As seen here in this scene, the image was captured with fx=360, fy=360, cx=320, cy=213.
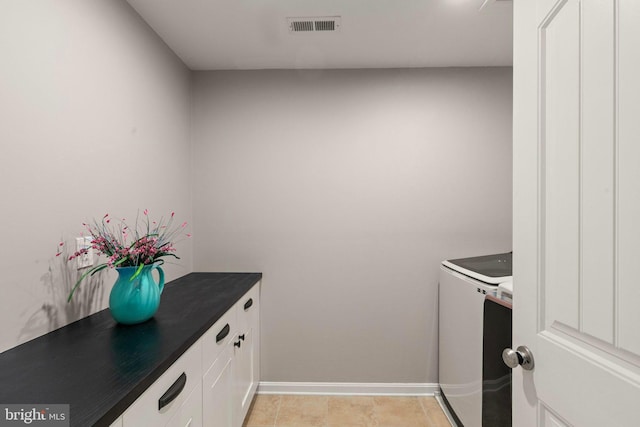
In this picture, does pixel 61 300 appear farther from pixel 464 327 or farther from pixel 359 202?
pixel 464 327

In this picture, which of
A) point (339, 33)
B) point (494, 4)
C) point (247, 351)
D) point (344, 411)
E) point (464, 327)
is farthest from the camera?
point (344, 411)

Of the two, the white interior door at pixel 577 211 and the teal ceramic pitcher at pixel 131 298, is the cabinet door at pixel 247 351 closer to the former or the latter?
the teal ceramic pitcher at pixel 131 298

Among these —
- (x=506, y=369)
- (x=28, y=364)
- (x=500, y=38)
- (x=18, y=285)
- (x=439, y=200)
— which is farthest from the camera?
(x=439, y=200)

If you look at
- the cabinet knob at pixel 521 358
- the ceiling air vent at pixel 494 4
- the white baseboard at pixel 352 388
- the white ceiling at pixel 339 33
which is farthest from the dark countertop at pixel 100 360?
the ceiling air vent at pixel 494 4

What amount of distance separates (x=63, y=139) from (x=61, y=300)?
23.7 inches

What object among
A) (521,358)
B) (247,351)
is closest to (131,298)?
(247,351)

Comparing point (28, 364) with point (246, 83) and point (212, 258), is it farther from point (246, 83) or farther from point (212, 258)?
point (246, 83)

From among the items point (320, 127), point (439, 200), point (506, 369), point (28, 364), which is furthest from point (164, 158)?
point (506, 369)

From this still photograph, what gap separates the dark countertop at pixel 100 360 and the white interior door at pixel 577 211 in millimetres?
1013

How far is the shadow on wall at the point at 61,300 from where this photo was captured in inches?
48.6

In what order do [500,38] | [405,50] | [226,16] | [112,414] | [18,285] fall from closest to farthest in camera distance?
[112,414]
[18,285]
[226,16]
[500,38]
[405,50]

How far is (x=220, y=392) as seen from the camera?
1.60m

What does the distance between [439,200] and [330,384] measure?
1.52 m

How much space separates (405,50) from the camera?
2.29 meters
